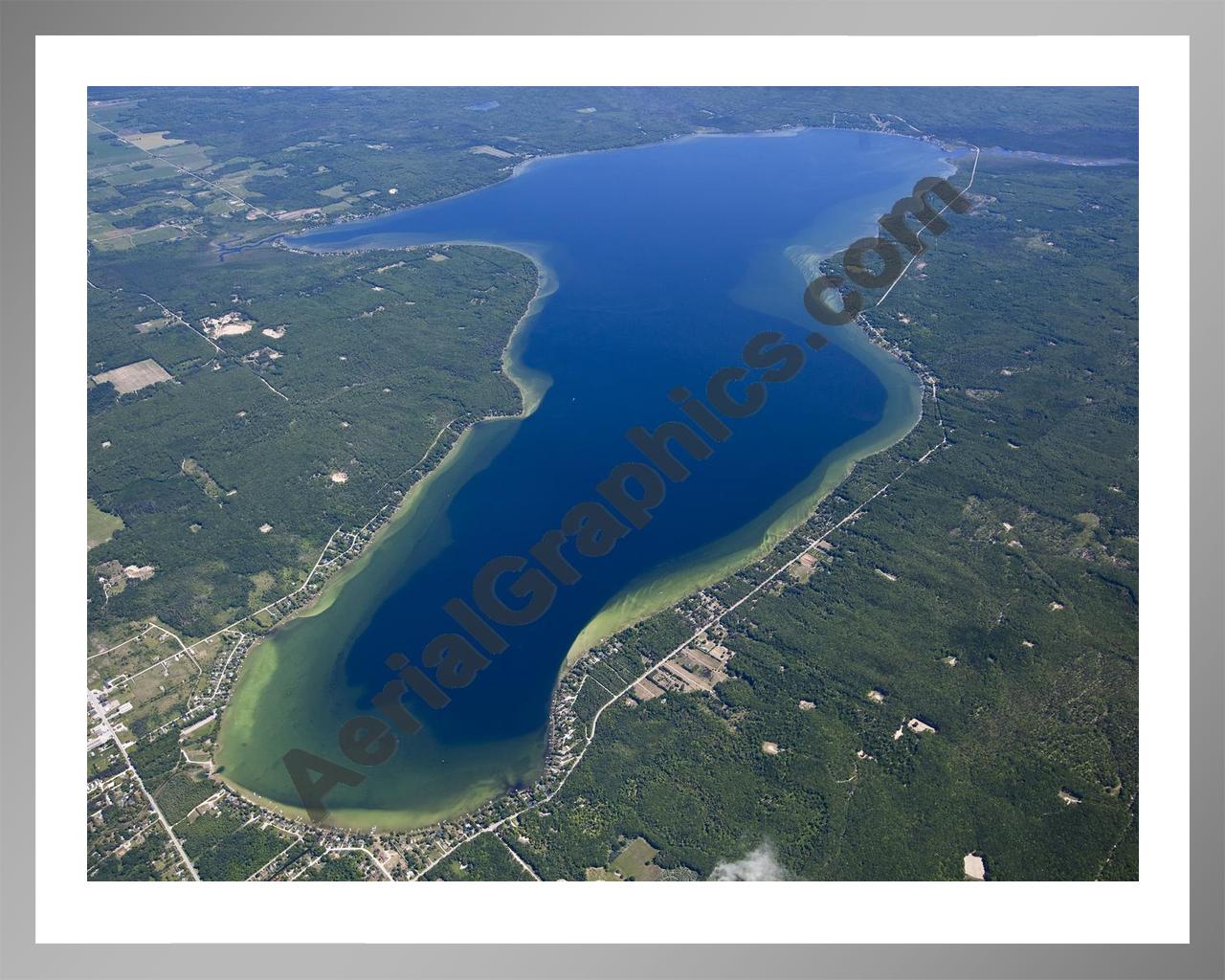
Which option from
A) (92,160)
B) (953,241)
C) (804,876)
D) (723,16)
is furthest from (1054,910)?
(92,160)

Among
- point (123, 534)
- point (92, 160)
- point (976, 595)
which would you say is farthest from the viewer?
point (92, 160)

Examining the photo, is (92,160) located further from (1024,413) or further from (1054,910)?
(1054,910)

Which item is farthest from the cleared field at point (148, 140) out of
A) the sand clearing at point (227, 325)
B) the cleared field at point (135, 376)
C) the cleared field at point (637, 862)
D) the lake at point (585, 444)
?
the cleared field at point (637, 862)

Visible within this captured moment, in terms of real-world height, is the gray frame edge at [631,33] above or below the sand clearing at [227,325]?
above

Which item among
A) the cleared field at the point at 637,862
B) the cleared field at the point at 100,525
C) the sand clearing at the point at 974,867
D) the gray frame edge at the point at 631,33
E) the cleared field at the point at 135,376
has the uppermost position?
the gray frame edge at the point at 631,33

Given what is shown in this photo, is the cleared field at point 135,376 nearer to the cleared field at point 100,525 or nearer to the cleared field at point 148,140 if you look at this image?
the cleared field at point 100,525
